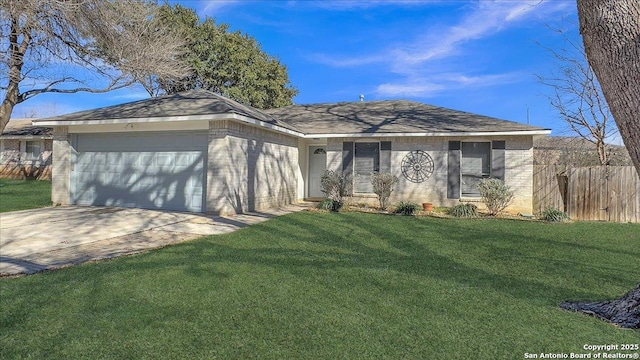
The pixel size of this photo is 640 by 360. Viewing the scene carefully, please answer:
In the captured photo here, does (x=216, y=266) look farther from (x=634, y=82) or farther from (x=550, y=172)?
(x=550, y=172)

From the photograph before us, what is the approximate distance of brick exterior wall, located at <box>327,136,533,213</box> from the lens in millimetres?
11883

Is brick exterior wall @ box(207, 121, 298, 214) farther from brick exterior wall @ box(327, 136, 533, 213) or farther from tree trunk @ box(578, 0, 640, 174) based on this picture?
tree trunk @ box(578, 0, 640, 174)

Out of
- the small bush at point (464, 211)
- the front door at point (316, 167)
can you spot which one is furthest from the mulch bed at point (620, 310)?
the front door at point (316, 167)

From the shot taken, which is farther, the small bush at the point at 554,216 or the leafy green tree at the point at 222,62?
the leafy green tree at the point at 222,62

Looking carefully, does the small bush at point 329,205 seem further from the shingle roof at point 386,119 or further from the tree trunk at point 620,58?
the tree trunk at point 620,58

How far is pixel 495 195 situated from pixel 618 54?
27.7ft

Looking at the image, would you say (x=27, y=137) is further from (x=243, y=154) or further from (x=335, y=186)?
(x=335, y=186)

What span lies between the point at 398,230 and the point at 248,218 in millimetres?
4044

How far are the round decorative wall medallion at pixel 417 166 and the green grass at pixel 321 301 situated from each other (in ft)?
18.7

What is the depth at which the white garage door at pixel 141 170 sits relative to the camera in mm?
10781

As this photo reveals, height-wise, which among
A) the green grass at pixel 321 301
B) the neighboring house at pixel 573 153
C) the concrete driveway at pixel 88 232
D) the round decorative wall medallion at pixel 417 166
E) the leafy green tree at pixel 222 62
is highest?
the leafy green tree at pixel 222 62

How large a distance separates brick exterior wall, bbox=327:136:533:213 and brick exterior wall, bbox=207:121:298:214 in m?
1.88

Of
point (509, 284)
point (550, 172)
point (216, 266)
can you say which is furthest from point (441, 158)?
point (216, 266)

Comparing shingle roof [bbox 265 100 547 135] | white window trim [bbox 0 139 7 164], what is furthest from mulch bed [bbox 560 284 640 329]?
Answer: white window trim [bbox 0 139 7 164]
